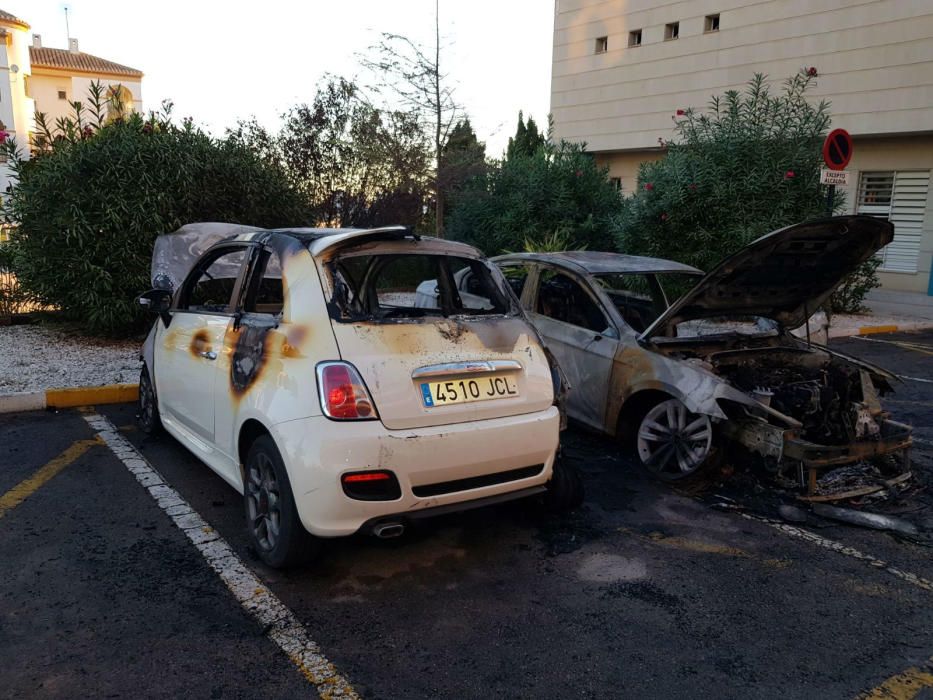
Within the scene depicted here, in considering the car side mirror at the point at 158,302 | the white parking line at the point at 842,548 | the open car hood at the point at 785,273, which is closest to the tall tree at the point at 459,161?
the open car hood at the point at 785,273

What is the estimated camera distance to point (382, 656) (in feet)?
9.13

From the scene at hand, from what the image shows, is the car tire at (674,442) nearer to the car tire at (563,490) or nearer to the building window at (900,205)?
the car tire at (563,490)

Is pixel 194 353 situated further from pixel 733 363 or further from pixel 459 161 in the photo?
pixel 459 161

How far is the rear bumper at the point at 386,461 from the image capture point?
9.95 ft

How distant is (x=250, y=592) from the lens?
3.23 m

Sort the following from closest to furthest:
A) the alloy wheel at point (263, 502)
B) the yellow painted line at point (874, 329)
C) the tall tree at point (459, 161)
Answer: the alloy wheel at point (263, 502), the yellow painted line at point (874, 329), the tall tree at point (459, 161)

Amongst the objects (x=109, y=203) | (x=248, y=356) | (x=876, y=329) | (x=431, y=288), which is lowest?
(x=876, y=329)

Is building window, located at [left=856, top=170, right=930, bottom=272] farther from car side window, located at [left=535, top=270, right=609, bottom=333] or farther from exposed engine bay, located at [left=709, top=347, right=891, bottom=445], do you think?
car side window, located at [left=535, top=270, right=609, bottom=333]

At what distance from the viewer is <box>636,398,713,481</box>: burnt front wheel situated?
179 inches

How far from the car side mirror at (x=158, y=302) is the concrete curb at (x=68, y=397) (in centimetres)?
220

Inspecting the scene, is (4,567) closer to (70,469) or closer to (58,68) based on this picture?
(70,469)

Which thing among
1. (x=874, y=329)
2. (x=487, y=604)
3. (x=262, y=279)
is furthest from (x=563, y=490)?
(x=874, y=329)

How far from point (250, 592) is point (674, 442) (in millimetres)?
2837

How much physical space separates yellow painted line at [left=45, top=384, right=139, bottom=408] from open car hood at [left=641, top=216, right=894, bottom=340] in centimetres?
480
